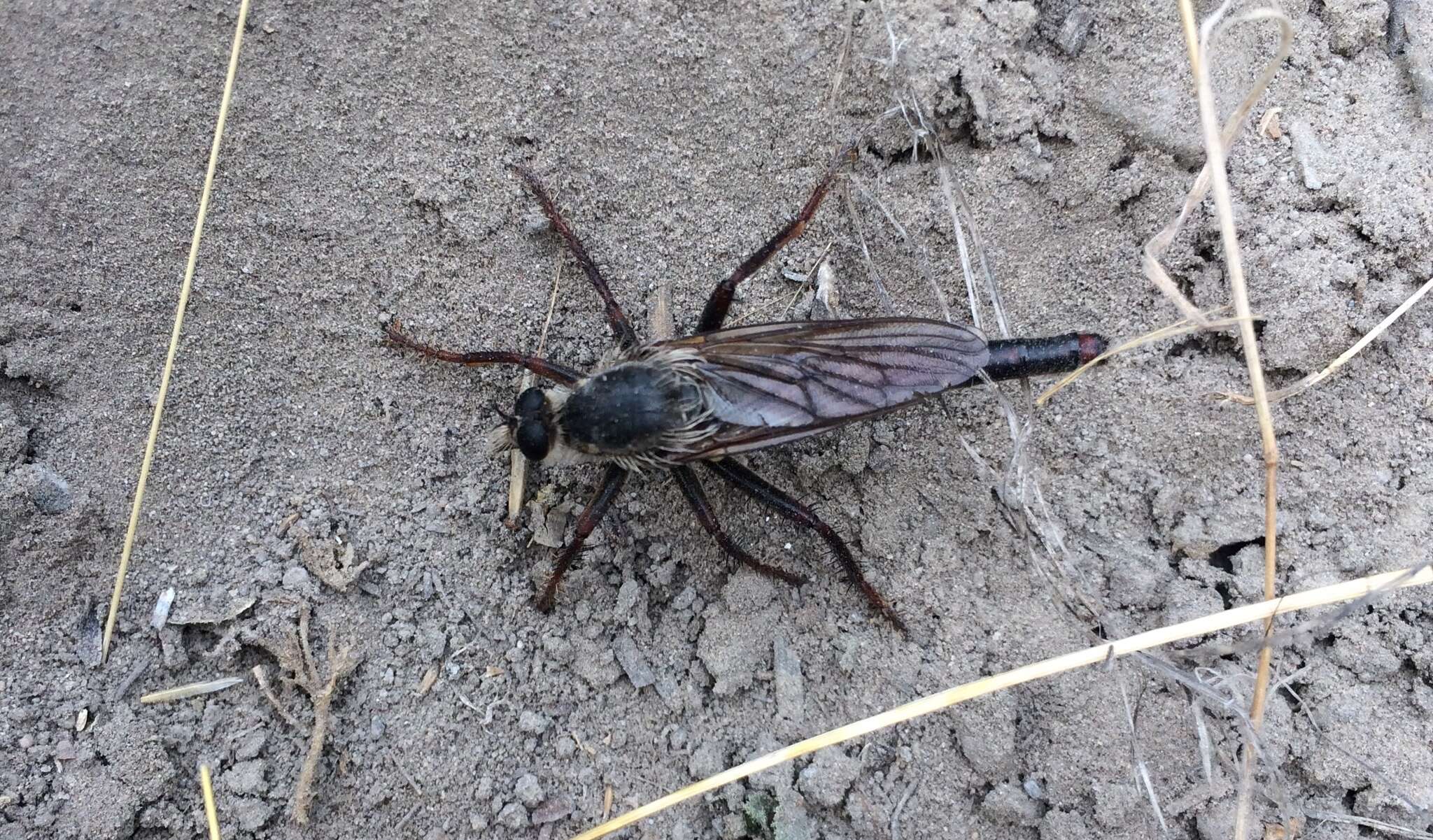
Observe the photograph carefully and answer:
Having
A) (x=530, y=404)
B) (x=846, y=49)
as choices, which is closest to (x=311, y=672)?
(x=530, y=404)

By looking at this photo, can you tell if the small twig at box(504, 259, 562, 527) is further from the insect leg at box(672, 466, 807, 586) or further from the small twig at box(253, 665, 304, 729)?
the small twig at box(253, 665, 304, 729)

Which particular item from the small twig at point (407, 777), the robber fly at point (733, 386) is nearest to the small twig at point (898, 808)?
the robber fly at point (733, 386)

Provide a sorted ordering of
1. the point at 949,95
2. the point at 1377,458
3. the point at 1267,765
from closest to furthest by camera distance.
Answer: the point at 1267,765 < the point at 1377,458 < the point at 949,95

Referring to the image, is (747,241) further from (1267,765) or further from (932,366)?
(1267,765)

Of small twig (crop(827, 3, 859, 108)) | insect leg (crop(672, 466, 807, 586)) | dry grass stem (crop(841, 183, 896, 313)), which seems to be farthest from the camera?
dry grass stem (crop(841, 183, 896, 313))

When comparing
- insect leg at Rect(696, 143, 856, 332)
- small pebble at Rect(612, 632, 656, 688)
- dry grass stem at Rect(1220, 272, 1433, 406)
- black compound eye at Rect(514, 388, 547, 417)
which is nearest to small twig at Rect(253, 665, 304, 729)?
small pebble at Rect(612, 632, 656, 688)

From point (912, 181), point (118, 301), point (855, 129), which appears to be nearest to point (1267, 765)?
point (912, 181)
